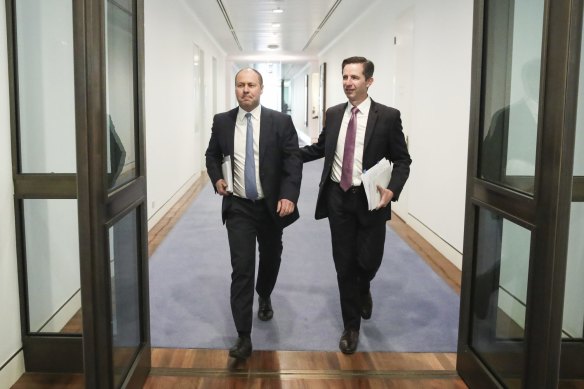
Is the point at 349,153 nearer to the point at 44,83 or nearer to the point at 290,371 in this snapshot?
the point at 290,371

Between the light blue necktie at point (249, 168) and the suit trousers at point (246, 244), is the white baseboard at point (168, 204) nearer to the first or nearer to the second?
the suit trousers at point (246, 244)

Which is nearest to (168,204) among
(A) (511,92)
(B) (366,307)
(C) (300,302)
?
(C) (300,302)

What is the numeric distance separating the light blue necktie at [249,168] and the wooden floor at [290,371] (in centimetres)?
78

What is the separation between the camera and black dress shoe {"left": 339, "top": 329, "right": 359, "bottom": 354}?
2838mm

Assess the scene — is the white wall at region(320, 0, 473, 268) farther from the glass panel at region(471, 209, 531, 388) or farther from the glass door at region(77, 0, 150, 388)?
the glass door at region(77, 0, 150, 388)

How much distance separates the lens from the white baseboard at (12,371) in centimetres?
238

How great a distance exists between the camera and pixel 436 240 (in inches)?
195

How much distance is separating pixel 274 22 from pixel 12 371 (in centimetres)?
788

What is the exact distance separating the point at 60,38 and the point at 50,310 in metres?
1.23

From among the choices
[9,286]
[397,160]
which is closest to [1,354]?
[9,286]

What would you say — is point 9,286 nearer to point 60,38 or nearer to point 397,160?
point 60,38

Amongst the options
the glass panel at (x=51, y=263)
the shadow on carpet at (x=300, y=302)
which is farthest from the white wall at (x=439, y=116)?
the glass panel at (x=51, y=263)

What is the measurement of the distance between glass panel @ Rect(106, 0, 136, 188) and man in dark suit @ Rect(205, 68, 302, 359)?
1.86 feet

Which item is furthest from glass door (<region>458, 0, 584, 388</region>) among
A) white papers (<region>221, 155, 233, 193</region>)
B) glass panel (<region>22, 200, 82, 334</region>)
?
glass panel (<region>22, 200, 82, 334</region>)
